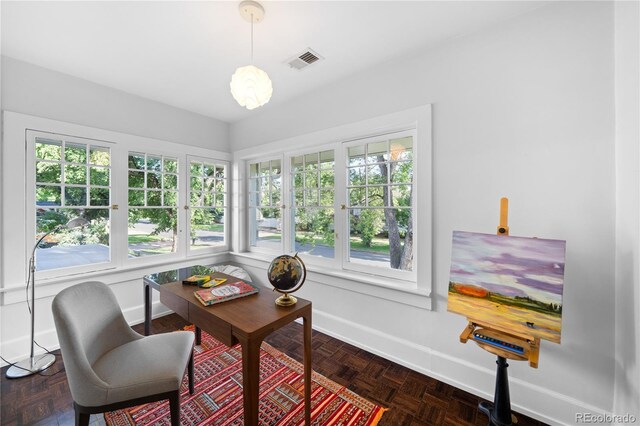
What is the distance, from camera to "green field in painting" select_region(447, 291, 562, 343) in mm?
1338

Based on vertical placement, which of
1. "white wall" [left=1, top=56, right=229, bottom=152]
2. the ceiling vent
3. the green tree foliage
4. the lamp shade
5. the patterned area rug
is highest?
the ceiling vent

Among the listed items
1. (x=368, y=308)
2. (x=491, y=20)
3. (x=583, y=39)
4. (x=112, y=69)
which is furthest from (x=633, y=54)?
(x=112, y=69)

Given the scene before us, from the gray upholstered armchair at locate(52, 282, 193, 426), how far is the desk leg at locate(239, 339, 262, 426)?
0.39 metres

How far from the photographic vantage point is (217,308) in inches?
60.4

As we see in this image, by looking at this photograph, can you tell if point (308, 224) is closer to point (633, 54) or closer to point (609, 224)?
point (609, 224)

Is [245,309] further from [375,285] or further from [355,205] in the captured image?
[355,205]

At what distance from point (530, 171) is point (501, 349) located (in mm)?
1185

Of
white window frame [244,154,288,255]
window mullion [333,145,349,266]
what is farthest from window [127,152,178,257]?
window mullion [333,145,349,266]

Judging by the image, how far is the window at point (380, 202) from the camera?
2.39 metres

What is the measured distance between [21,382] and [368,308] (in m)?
2.93

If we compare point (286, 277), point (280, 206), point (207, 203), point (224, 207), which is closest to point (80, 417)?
point (286, 277)

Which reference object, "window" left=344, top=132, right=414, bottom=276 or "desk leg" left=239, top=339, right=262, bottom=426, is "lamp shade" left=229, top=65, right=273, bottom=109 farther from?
"desk leg" left=239, top=339, right=262, bottom=426

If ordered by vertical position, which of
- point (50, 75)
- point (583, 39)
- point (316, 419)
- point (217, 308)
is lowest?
point (316, 419)

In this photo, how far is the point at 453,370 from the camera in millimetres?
2012
